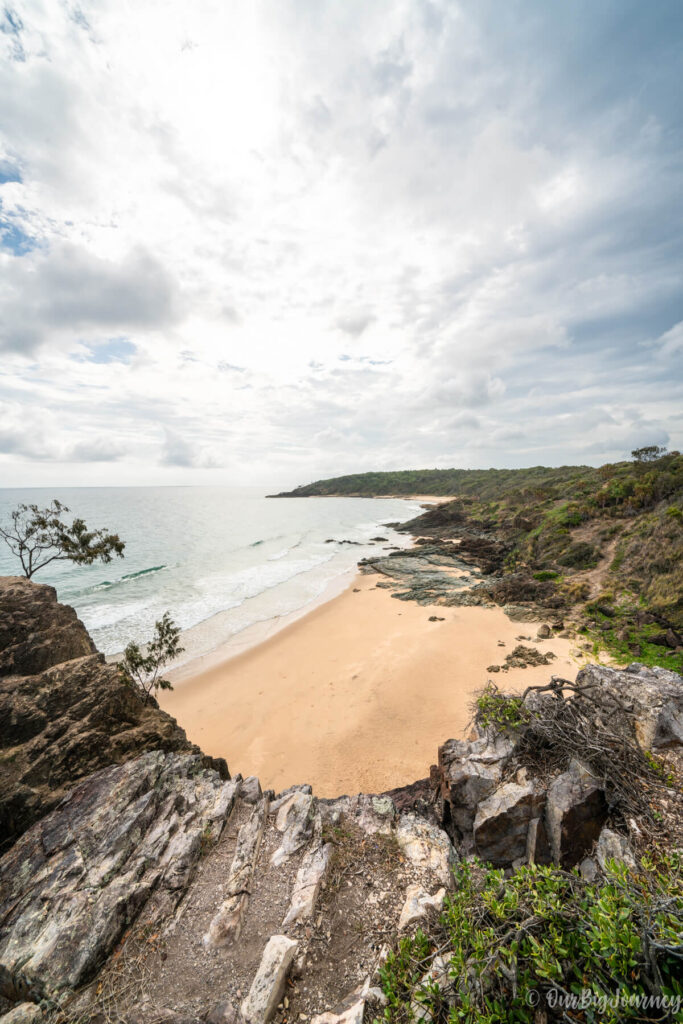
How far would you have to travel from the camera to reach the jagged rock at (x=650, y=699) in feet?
19.9

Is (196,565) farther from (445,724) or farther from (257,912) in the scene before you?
(257,912)

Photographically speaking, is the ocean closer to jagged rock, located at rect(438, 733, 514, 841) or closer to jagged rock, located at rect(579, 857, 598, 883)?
jagged rock, located at rect(438, 733, 514, 841)

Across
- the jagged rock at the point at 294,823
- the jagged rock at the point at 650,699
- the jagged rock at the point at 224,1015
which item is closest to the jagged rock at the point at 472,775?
the jagged rock at the point at 650,699

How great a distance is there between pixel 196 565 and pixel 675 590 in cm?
4245

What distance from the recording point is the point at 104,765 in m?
7.54

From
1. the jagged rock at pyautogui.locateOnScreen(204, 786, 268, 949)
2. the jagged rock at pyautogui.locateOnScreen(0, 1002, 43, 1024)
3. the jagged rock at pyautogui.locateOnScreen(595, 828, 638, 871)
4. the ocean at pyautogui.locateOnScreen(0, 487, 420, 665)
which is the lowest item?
the ocean at pyautogui.locateOnScreen(0, 487, 420, 665)

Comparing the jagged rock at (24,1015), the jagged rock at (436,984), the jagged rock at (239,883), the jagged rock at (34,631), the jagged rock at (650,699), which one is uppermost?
the jagged rock at (34,631)

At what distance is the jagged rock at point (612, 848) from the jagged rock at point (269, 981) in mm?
4206

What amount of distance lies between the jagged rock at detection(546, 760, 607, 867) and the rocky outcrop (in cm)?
731

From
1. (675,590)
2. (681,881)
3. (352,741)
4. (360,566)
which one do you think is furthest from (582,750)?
(360,566)

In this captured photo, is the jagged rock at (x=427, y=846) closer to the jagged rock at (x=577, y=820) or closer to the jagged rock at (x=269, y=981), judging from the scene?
the jagged rock at (x=577, y=820)

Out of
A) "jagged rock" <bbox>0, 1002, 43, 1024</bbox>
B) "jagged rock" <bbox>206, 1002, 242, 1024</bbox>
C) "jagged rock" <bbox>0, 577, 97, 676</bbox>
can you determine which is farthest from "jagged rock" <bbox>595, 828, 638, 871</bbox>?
"jagged rock" <bbox>0, 577, 97, 676</bbox>

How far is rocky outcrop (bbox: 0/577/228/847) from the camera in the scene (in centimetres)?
671

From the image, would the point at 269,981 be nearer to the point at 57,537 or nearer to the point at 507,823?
the point at 507,823
